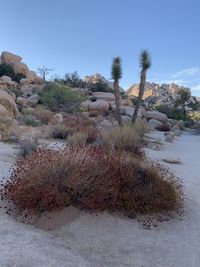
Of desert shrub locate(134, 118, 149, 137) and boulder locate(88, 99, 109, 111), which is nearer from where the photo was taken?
desert shrub locate(134, 118, 149, 137)

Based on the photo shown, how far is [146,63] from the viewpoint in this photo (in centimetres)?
1831

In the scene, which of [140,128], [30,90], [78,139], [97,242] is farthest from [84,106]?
[97,242]

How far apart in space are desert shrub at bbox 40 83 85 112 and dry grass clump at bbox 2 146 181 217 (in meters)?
23.6

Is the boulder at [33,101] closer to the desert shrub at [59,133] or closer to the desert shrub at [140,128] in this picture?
the desert shrub at [140,128]

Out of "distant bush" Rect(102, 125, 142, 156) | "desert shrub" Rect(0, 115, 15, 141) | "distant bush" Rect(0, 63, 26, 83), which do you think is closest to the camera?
"distant bush" Rect(102, 125, 142, 156)

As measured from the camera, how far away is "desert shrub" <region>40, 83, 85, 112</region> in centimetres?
3025

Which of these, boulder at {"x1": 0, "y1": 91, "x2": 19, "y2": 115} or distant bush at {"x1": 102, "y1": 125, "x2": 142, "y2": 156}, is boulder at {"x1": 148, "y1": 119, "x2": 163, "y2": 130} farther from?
distant bush at {"x1": 102, "y1": 125, "x2": 142, "y2": 156}

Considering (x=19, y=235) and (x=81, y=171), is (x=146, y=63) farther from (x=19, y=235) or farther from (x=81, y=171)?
(x=19, y=235)

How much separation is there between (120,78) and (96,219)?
1380cm

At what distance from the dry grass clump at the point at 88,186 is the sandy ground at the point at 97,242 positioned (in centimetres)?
22

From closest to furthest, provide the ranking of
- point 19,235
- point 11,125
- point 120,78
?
point 19,235
point 11,125
point 120,78

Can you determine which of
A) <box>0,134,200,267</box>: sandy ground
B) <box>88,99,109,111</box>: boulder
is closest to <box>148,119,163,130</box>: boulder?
<box>88,99,109,111</box>: boulder

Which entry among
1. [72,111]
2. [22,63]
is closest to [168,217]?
[72,111]

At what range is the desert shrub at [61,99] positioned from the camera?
30250mm
